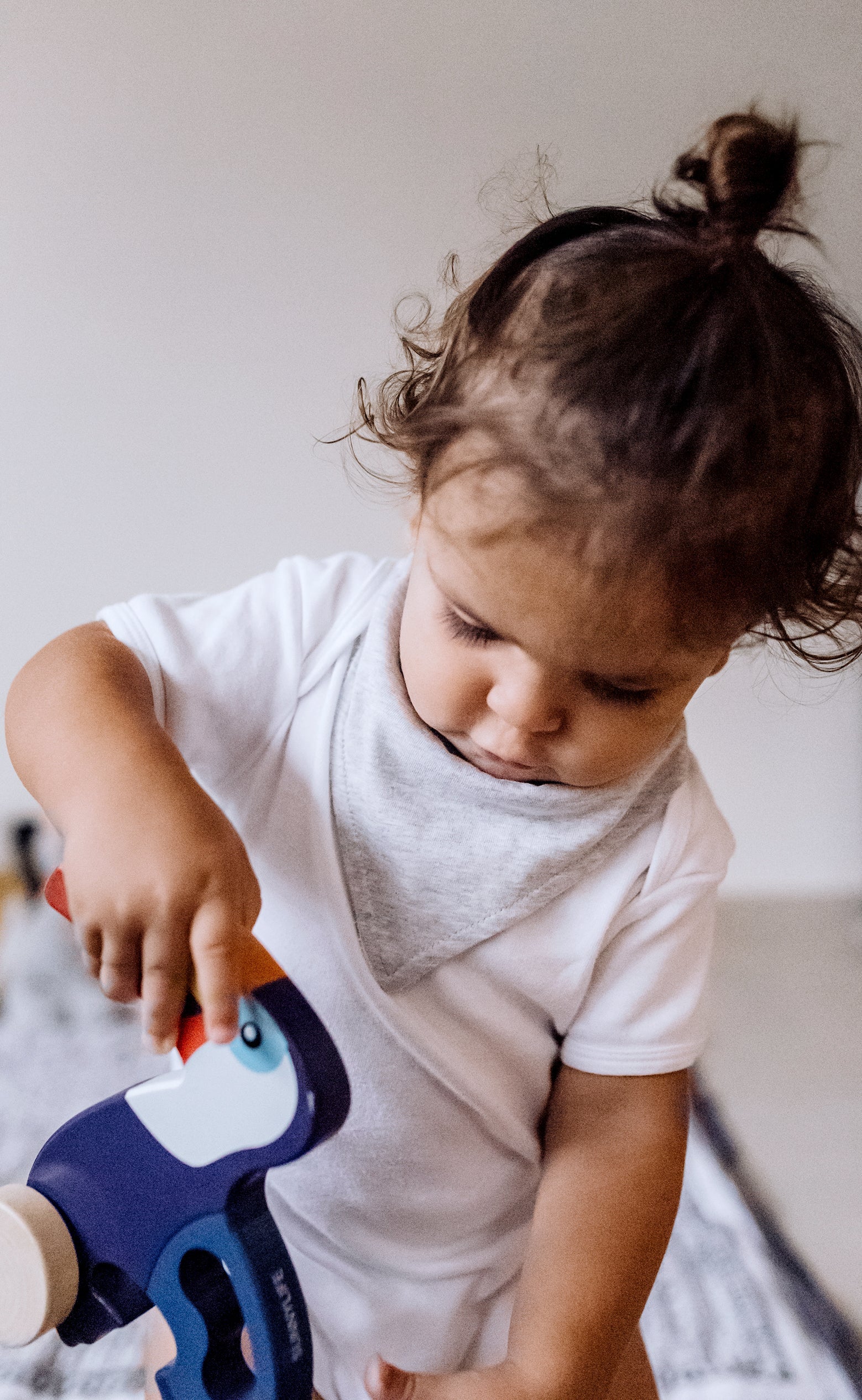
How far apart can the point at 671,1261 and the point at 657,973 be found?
423 mm

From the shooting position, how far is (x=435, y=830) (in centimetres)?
53

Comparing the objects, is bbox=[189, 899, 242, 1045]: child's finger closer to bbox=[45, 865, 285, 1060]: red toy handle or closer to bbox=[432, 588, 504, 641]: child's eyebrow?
bbox=[45, 865, 285, 1060]: red toy handle

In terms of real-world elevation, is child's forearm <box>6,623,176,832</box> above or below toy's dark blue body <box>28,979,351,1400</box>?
above

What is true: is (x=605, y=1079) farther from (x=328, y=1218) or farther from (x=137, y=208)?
(x=137, y=208)

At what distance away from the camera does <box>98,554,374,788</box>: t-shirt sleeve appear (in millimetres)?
512

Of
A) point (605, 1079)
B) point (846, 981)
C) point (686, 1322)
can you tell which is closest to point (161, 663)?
point (605, 1079)

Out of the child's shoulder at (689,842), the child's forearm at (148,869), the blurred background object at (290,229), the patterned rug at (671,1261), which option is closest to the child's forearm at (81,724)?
the child's forearm at (148,869)

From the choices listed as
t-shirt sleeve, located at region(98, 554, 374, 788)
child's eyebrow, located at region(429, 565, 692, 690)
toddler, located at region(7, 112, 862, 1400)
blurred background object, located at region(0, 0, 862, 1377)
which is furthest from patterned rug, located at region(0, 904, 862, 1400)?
child's eyebrow, located at region(429, 565, 692, 690)

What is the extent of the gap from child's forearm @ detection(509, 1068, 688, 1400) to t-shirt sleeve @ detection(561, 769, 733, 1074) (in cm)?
2

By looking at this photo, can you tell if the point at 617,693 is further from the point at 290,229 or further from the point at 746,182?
the point at 290,229

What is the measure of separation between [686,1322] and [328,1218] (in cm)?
35

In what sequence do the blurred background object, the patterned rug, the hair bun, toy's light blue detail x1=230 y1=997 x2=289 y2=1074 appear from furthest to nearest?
the blurred background object → the patterned rug → the hair bun → toy's light blue detail x1=230 y1=997 x2=289 y2=1074

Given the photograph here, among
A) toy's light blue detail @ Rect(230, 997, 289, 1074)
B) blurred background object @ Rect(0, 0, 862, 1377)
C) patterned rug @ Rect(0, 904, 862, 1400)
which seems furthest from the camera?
blurred background object @ Rect(0, 0, 862, 1377)

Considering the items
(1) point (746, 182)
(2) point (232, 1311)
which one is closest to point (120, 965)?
(2) point (232, 1311)
